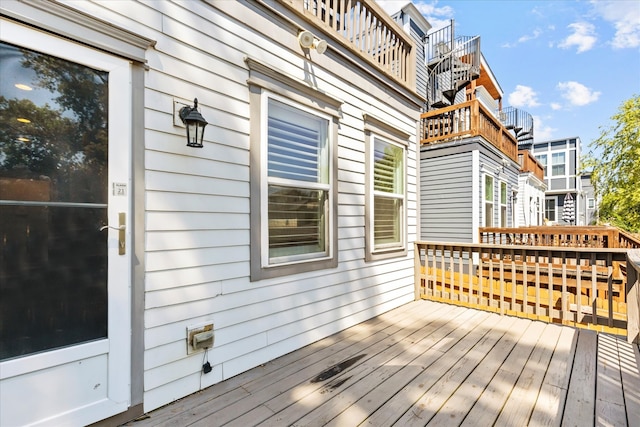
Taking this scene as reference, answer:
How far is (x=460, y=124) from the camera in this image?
23.2ft

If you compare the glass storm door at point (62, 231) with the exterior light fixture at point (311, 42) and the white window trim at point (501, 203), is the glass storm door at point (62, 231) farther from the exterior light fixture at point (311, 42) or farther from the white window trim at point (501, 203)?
the white window trim at point (501, 203)

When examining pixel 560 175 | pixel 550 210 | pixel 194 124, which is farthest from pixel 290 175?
pixel 560 175

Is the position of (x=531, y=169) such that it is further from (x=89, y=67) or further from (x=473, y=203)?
(x=89, y=67)

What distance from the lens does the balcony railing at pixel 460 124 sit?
6754mm

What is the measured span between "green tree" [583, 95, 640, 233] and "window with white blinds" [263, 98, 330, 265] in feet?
41.2

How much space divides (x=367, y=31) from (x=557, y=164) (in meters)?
26.1

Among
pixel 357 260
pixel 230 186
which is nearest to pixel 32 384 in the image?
pixel 230 186

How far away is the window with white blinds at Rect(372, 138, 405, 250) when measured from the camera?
4.00 meters

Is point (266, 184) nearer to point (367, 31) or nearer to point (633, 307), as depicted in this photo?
point (367, 31)

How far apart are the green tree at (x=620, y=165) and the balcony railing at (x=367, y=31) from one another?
35.5 ft

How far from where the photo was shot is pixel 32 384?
1509 mm

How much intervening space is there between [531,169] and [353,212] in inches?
509

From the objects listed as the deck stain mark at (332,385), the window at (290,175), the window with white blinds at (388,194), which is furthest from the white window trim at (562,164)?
the deck stain mark at (332,385)

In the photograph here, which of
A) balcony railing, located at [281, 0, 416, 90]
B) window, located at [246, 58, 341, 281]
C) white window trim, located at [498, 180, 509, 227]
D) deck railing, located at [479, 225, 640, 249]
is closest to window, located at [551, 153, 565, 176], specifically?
white window trim, located at [498, 180, 509, 227]
